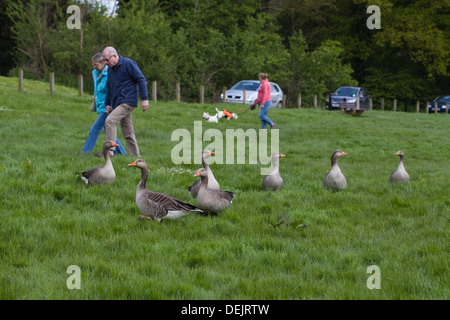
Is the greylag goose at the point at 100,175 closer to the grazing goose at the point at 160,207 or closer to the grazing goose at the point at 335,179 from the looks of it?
the grazing goose at the point at 160,207

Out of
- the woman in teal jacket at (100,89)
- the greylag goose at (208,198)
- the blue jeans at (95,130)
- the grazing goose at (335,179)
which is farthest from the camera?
the blue jeans at (95,130)

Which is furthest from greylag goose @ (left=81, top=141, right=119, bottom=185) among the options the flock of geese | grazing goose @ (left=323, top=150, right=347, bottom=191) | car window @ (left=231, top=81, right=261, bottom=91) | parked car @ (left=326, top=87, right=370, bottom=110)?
parked car @ (left=326, top=87, right=370, bottom=110)

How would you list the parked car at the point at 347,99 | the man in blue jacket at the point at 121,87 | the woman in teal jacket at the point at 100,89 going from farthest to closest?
the parked car at the point at 347,99, the woman in teal jacket at the point at 100,89, the man in blue jacket at the point at 121,87

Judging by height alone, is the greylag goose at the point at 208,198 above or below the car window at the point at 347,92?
below

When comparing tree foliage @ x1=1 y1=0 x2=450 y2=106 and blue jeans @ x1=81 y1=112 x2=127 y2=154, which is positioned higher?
tree foliage @ x1=1 y1=0 x2=450 y2=106

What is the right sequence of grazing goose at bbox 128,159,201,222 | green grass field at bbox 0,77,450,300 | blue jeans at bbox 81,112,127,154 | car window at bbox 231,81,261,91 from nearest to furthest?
1. green grass field at bbox 0,77,450,300
2. grazing goose at bbox 128,159,201,222
3. blue jeans at bbox 81,112,127,154
4. car window at bbox 231,81,261,91

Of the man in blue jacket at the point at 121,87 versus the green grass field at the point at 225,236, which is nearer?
the green grass field at the point at 225,236

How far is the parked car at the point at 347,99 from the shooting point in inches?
1384

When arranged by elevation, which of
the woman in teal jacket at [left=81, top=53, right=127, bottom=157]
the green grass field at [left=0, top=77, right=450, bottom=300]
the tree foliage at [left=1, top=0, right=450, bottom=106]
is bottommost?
the green grass field at [left=0, top=77, right=450, bottom=300]

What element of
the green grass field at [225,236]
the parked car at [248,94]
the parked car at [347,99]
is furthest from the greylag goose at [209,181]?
the parked car at [347,99]

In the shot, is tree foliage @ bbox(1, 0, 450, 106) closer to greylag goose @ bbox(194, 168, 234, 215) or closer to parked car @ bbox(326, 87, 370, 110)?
parked car @ bbox(326, 87, 370, 110)

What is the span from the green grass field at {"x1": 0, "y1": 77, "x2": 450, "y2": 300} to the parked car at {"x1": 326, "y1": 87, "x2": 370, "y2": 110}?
81.9 ft

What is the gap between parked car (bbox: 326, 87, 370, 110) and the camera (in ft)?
115

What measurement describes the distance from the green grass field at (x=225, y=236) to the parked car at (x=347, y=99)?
81.9ft
